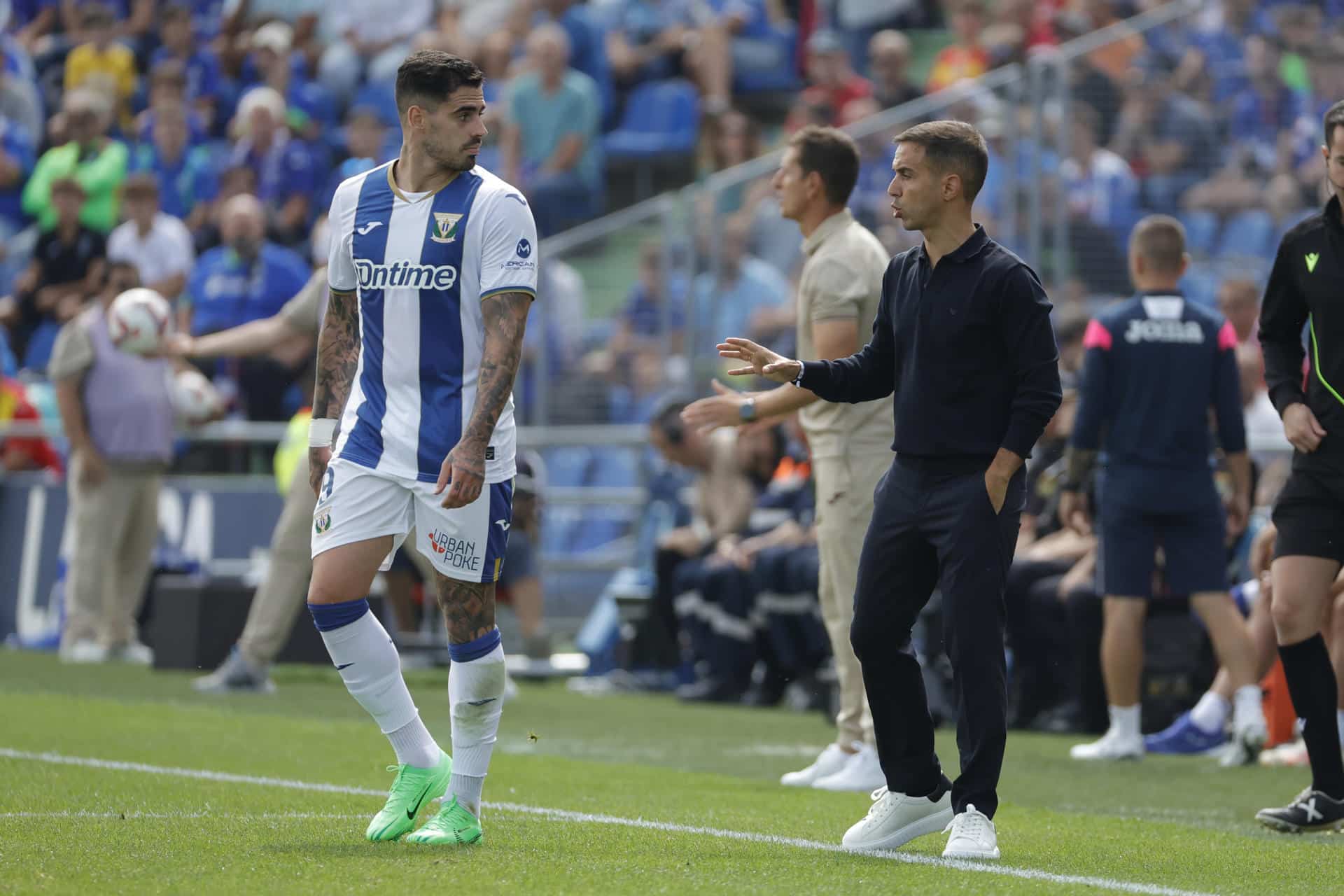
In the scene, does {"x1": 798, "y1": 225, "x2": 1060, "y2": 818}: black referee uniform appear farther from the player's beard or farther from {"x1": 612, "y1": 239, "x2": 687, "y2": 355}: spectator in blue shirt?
{"x1": 612, "y1": 239, "x2": 687, "y2": 355}: spectator in blue shirt

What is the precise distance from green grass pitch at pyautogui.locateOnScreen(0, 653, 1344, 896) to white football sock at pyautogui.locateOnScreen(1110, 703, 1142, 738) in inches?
8.7

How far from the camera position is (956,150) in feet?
20.1

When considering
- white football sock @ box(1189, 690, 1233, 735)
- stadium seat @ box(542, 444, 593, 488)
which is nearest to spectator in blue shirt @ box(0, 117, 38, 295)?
stadium seat @ box(542, 444, 593, 488)

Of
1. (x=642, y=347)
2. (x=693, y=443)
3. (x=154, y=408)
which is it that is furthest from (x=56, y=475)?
(x=693, y=443)

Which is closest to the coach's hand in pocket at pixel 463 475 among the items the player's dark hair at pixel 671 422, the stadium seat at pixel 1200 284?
the player's dark hair at pixel 671 422

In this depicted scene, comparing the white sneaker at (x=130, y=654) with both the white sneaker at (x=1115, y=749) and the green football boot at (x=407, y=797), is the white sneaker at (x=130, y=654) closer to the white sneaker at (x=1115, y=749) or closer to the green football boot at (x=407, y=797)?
the white sneaker at (x=1115, y=749)

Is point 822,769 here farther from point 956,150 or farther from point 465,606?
point 956,150

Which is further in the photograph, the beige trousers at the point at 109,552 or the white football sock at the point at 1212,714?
the beige trousers at the point at 109,552

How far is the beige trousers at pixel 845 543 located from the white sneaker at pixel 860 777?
0.43ft

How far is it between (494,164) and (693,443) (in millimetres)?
7318

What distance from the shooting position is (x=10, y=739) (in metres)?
9.28

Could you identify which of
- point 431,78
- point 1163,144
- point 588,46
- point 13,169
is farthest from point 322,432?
point 13,169

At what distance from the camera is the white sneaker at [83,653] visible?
14750 millimetres

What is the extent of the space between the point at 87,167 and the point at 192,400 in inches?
262
